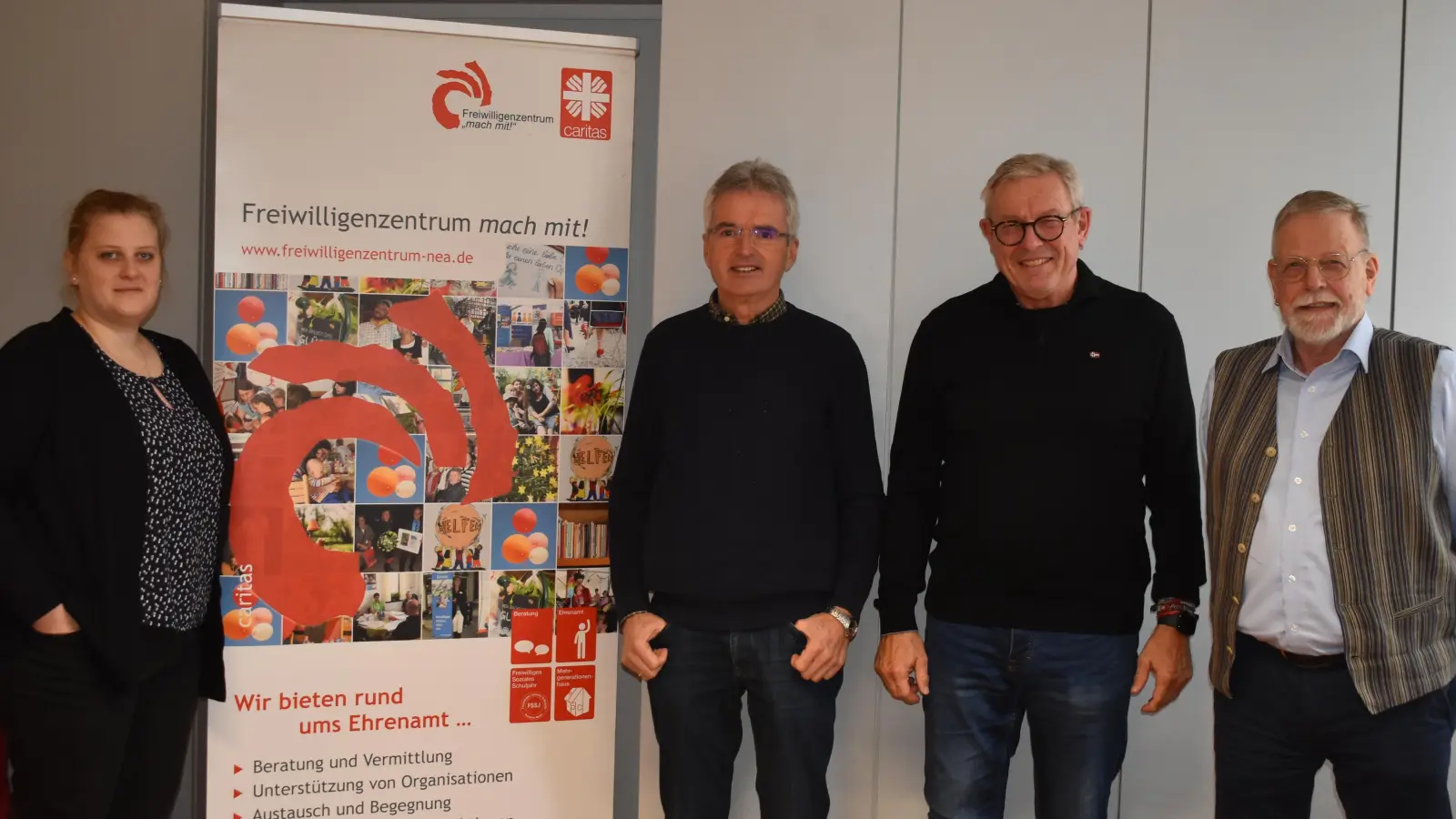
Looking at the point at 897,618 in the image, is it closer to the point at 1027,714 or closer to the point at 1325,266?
the point at 1027,714

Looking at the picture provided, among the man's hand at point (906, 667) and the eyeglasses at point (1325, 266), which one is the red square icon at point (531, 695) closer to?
the man's hand at point (906, 667)

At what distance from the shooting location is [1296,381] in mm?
1757

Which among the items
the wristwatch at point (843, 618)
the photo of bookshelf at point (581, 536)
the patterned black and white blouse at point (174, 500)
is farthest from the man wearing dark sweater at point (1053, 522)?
the patterned black and white blouse at point (174, 500)

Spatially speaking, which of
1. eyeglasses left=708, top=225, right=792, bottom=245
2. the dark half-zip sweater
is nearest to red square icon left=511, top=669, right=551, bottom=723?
the dark half-zip sweater

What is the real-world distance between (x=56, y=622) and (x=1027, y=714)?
74.5 inches

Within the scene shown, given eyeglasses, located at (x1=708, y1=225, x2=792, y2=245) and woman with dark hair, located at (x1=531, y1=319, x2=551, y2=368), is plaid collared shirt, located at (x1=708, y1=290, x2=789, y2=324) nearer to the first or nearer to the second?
eyeglasses, located at (x1=708, y1=225, x2=792, y2=245)

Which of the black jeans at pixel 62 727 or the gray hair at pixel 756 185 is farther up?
the gray hair at pixel 756 185

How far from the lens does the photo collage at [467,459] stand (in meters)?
2.39

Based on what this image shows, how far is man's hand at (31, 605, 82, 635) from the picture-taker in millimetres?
1795

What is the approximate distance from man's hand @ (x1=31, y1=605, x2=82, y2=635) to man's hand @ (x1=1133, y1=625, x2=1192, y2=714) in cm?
207

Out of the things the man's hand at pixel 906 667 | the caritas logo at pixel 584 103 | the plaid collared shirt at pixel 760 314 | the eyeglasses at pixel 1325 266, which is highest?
the caritas logo at pixel 584 103

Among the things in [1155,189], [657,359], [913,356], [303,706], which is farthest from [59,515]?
[1155,189]

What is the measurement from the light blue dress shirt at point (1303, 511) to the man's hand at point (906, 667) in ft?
1.98

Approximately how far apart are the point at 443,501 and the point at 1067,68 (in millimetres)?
2021
